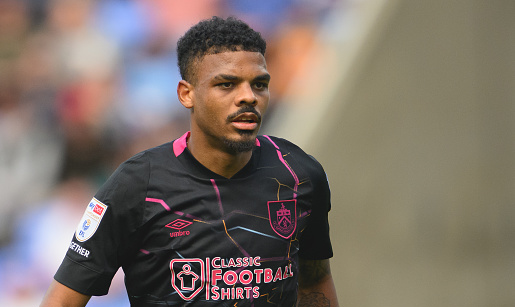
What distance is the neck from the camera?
255 cm

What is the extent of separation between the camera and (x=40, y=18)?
5164 millimetres

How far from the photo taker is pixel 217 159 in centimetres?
255

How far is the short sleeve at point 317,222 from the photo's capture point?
2.73 metres

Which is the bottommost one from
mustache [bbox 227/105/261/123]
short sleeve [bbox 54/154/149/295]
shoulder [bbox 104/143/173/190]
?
short sleeve [bbox 54/154/149/295]

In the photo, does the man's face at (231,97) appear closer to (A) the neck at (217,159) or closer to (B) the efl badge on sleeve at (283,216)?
(A) the neck at (217,159)

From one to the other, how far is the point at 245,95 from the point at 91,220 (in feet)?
2.24

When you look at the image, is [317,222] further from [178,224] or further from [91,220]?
[91,220]

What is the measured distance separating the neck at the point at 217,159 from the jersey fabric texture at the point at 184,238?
0.03 meters

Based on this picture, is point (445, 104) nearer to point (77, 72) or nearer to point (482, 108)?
point (482, 108)

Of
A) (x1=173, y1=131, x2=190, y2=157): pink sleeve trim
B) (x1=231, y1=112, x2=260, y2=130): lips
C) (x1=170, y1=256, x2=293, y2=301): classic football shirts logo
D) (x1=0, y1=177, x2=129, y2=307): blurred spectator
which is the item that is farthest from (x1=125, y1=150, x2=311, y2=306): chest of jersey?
(x1=0, y1=177, x2=129, y2=307): blurred spectator

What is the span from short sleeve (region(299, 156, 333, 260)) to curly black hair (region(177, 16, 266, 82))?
543mm

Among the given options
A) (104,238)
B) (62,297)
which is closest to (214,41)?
(104,238)

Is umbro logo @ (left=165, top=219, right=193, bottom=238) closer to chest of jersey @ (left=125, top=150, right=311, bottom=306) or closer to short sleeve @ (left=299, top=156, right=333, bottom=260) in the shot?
chest of jersey @ (left=125, top=150, right=311, bottom=306)

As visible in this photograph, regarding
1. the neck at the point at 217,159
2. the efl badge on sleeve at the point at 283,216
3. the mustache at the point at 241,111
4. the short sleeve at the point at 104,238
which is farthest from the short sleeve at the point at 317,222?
the short sleeve at the point at 104,238
